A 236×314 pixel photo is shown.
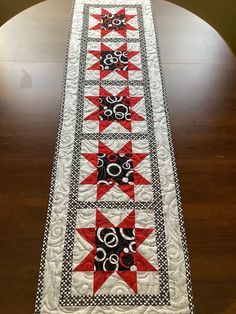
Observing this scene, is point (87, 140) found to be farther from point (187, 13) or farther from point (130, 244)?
point (187, 13)

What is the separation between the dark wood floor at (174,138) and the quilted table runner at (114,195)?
38 mm

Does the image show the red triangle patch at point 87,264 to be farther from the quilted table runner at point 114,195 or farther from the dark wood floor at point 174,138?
the dark wood floor at point 174,138

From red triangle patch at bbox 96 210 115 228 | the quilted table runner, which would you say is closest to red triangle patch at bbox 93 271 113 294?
the quilted table runner

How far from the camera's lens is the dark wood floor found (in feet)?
3.05

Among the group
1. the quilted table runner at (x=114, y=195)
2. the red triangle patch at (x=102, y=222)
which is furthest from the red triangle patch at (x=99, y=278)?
the red triangle patch at (x=102, y=222)

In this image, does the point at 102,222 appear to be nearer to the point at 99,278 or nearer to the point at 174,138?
the point at 99,278

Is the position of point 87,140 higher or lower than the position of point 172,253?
higher

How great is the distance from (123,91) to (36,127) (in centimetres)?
37

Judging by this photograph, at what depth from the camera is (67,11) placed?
5.49ft

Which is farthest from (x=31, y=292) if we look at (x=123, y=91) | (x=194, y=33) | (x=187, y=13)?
(x=187, y=13)

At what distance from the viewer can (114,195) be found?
3.53 ft

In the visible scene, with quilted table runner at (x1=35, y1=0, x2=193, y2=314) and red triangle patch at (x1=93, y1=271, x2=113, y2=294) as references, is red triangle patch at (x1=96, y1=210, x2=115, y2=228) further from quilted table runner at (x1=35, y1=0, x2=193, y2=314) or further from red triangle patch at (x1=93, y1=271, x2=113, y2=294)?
red triangle patch at (x1=93, y1=271, x2=113, y2=294)

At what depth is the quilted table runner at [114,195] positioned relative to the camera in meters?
0.91

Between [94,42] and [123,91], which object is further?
[94,42]
